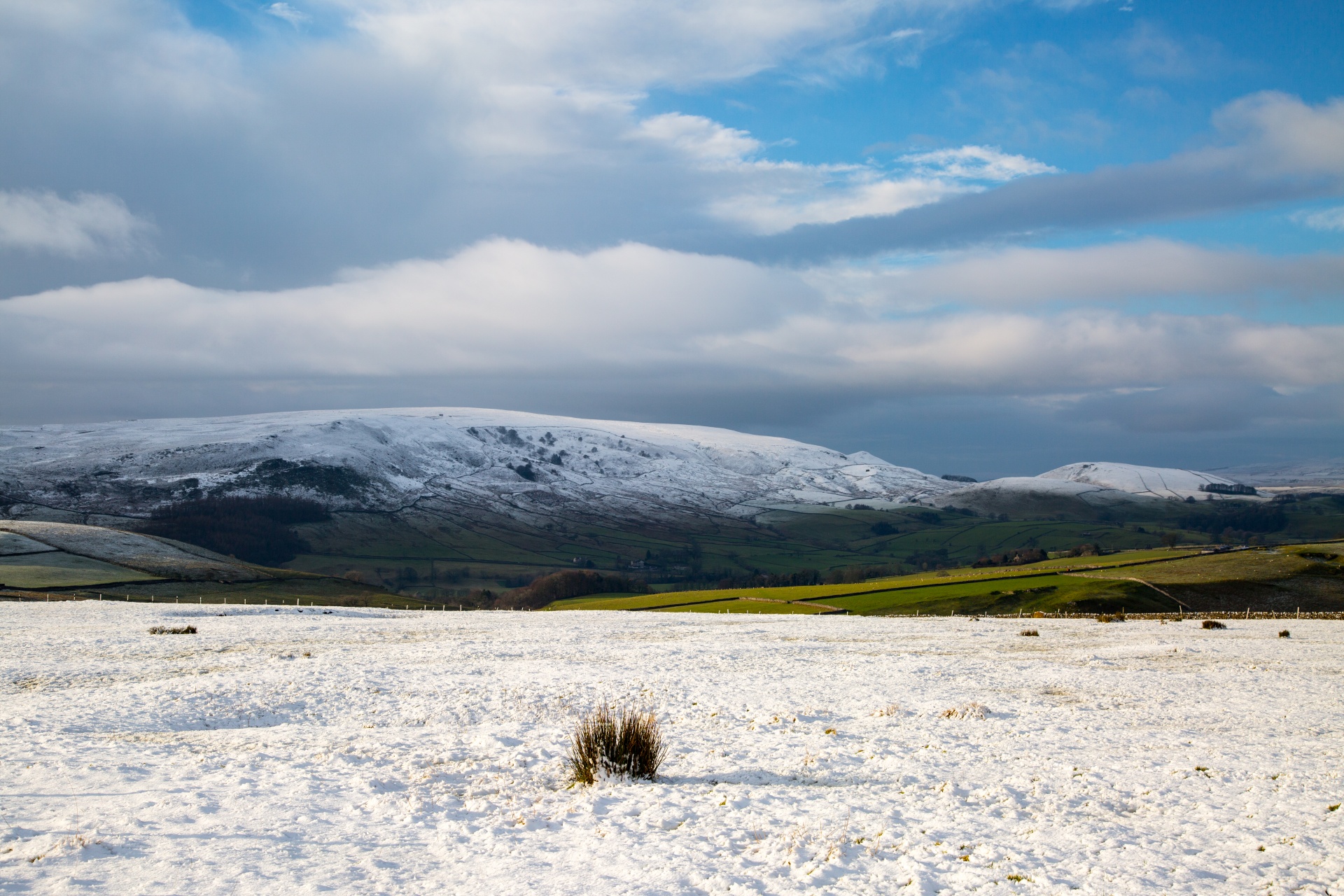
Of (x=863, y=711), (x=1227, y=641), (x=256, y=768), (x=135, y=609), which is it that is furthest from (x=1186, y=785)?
(x=135, y=609)

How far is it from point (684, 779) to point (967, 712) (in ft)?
26.8

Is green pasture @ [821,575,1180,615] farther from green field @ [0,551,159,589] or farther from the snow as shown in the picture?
the snow

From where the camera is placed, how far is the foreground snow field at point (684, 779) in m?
9.66

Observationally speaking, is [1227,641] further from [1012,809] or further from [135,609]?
[135,609]

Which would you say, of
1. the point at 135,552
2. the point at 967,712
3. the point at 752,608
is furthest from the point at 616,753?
the point at 135,552

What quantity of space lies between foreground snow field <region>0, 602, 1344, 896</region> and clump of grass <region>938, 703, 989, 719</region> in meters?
0.52

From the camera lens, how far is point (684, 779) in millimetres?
13742

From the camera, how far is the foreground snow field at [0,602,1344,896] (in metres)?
9.66

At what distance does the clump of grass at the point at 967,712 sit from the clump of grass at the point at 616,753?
25.6ft

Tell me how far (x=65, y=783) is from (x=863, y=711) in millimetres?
15320

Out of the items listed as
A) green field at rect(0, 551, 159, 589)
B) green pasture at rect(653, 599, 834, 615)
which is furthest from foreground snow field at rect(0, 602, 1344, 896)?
green field at rect(0, 551, 159, 589)

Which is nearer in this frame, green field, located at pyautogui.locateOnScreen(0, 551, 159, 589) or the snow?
green field, located at pyautogui.locateOnScreen(0, 551, 159, 589)

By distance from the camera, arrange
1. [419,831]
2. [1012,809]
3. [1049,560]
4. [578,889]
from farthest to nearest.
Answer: [1049,560] < [1012,809] < [419,831] < [578,889]

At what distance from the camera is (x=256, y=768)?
1372 centimetres
